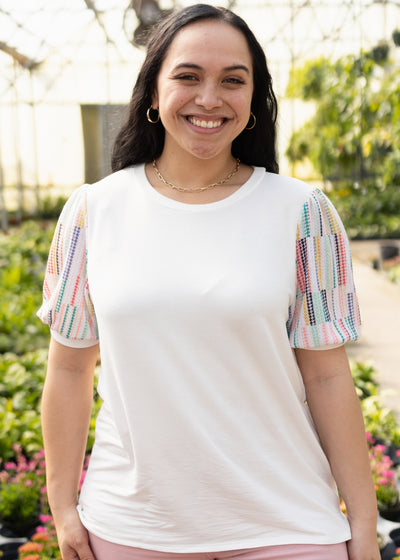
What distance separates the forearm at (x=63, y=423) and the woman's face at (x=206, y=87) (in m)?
0.46

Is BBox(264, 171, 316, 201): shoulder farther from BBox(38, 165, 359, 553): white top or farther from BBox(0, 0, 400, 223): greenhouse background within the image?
BBox(0, 0, 400, 223): greenhouse background

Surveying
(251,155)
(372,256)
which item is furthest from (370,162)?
(251,155)

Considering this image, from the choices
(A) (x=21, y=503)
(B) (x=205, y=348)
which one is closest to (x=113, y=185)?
(B) (x=205, y=348)

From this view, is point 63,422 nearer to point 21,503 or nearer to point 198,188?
point 198,188

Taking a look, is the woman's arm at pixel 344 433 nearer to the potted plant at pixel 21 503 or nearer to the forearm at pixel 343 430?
the forearm at pixel 343 430

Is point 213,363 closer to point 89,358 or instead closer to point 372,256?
point 89,358

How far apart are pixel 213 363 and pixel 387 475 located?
Result: 161 cm

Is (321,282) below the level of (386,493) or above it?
above

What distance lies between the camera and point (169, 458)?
3.78 ft

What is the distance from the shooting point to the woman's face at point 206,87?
1.20 metres

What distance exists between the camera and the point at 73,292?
1.27 m

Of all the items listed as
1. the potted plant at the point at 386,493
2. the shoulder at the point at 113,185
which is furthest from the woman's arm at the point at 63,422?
the potted plant at the point at 386,493

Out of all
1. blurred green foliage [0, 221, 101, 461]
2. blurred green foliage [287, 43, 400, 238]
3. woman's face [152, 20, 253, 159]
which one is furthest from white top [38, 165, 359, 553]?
blurred green foliage [287, 43, 400, 238]

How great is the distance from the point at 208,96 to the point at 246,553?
2.51ft
